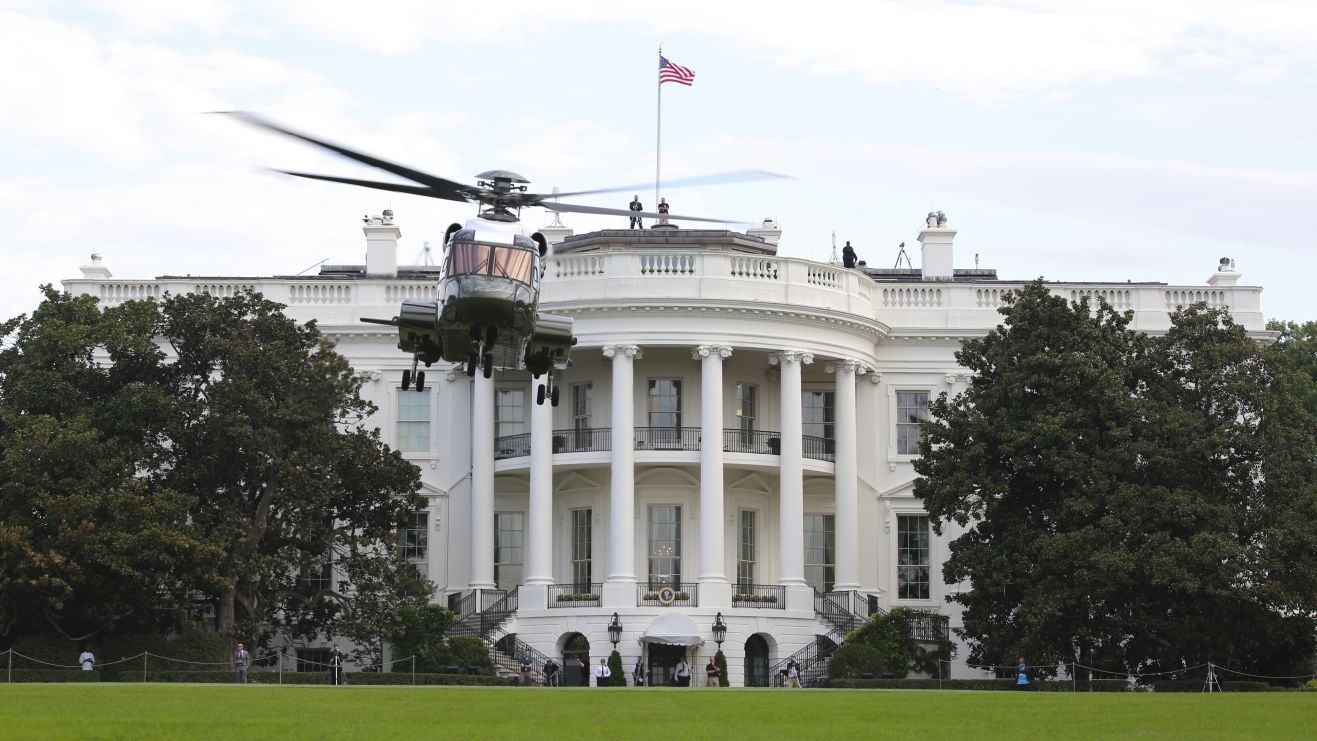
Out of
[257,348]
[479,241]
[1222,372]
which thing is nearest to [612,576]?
[257,348]

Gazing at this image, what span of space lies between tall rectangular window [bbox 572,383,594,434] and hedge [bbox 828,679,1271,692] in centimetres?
1196

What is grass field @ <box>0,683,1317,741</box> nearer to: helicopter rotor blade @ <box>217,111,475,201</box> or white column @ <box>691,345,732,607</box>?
helicopter rotor blade @ <box>217,111,475,201</box>

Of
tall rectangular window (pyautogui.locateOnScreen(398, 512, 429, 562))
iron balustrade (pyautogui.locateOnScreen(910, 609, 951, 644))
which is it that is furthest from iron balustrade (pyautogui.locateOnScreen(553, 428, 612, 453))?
iron balustrade (pyautogui.locateOnScreen(910, 609, 951, 644))

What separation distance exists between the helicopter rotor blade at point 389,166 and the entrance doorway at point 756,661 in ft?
73.8

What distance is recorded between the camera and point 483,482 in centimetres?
5522

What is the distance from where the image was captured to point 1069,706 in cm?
2866

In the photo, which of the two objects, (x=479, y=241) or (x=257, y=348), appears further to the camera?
(x=257, y=348)

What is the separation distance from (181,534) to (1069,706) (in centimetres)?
2407

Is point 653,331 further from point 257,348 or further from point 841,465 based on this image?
point 257,348

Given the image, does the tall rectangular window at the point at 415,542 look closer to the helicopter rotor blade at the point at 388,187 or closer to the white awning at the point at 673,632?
the white awning at the point at 673,632

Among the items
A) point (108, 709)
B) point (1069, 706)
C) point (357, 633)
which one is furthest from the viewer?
point (357, 633)

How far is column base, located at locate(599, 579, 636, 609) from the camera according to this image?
52000mm

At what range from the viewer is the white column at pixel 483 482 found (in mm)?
54938

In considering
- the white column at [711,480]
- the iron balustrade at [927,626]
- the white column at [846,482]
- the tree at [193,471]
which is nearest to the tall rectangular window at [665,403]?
the white column at [711,480]
